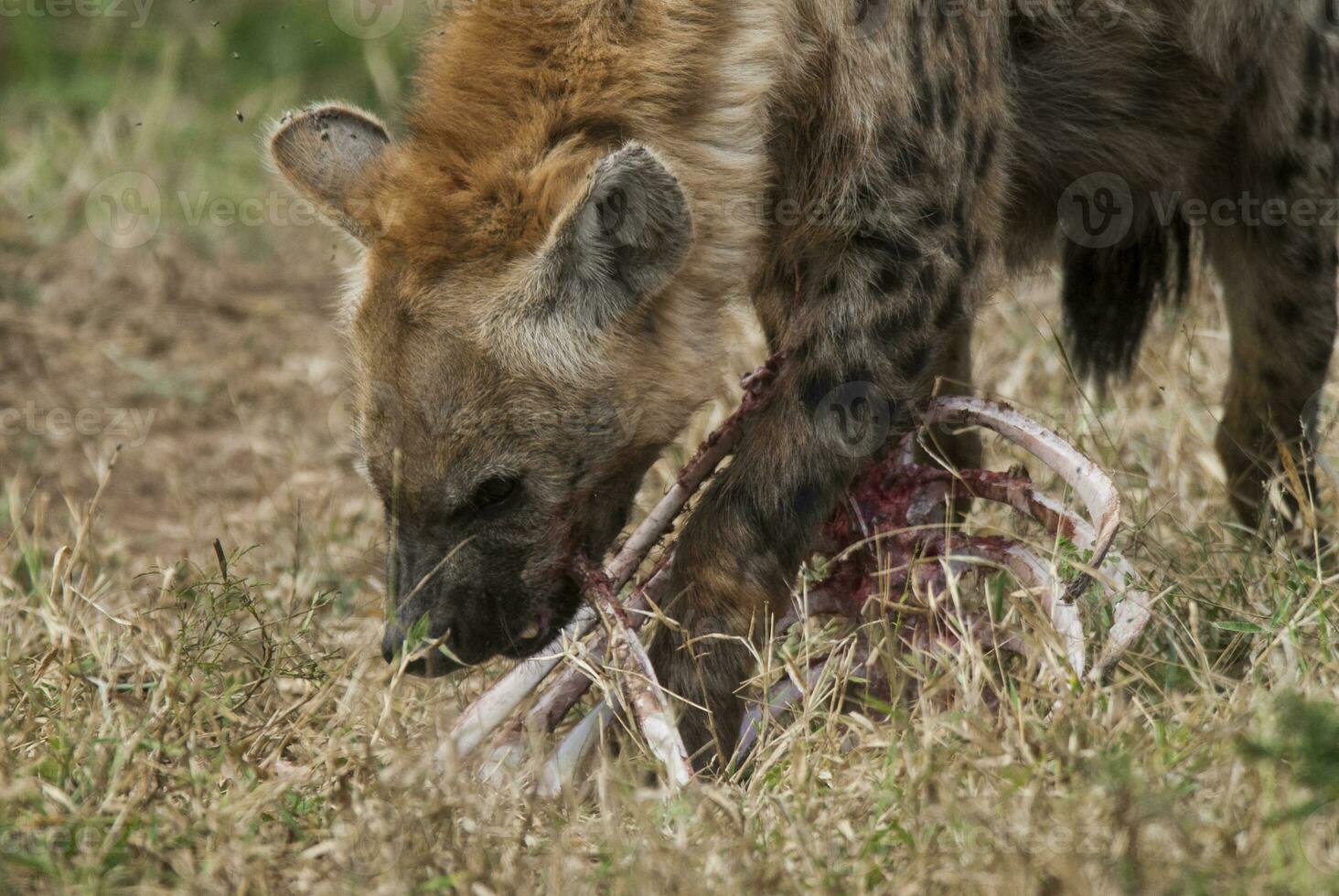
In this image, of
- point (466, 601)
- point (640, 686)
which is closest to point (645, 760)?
point (640, 686)

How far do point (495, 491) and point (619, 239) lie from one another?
44 cm

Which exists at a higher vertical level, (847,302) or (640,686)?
(847,302)

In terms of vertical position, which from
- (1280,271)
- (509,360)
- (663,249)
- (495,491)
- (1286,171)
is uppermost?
(663,249)

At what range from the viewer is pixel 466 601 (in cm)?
258

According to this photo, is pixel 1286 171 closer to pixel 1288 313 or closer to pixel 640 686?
pixel 1288 313

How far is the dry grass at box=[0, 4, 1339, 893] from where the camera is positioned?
1827mm

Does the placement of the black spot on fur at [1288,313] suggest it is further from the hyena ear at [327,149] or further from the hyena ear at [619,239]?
the hyena ear at [327,149]

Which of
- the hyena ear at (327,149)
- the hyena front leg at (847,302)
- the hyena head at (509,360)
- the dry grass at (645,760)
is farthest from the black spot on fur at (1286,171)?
the hyena ear at (327,149)

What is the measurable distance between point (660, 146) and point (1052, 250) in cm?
106

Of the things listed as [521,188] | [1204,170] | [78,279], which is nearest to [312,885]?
[521,188]

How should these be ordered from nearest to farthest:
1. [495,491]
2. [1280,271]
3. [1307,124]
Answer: [495,491] → [1307,124] → [1280,271]

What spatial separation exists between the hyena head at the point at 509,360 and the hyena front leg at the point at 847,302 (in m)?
0.17

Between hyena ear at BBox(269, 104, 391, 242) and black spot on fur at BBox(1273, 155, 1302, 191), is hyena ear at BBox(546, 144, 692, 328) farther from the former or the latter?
black spot on fur at BBox(1273, 155, 1302, 191)

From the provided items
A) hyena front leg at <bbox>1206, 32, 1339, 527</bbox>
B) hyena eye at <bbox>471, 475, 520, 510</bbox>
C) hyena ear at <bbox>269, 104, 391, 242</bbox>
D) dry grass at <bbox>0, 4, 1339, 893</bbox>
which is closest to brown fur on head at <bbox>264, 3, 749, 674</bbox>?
hyena eye at <bbox>471, 475, 520, 510</bbox>
